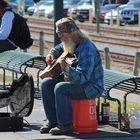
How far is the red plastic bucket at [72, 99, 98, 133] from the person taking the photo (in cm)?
793

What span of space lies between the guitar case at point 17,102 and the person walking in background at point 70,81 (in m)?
0.28

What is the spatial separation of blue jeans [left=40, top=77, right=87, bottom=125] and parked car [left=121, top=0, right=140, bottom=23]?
117 feet

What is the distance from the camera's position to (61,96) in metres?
7.73

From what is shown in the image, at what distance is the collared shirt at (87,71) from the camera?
7.64m

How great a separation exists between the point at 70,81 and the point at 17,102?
1.08 metres

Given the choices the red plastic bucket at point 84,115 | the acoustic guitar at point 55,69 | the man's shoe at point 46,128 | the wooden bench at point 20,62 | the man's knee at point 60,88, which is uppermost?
the acoustic guitar at point 55,69

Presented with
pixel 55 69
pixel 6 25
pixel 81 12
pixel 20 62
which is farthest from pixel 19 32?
pixel 81 12

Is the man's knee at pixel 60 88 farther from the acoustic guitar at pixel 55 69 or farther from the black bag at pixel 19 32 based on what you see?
the black bag at pixel 19 32

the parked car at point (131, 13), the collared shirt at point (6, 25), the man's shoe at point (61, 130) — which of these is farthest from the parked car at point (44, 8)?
the man's shoe at point (61, 130)

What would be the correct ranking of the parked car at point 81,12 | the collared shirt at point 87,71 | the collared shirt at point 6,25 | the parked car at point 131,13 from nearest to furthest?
1. the collared shirt at point 87,71
2. the collared shirt at point 6,25
3. the parked car at point 131,13
4. the parked car at point 81,12

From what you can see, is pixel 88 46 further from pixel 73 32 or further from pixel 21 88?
pixel 21 88

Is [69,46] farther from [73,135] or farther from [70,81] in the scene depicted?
[73,135]

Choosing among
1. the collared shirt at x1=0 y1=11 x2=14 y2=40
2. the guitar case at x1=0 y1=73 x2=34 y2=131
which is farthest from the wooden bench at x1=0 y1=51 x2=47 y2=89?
the collared shirt at x1=0 y1=11 x2=14 y2=40

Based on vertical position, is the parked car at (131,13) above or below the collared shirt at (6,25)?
below
